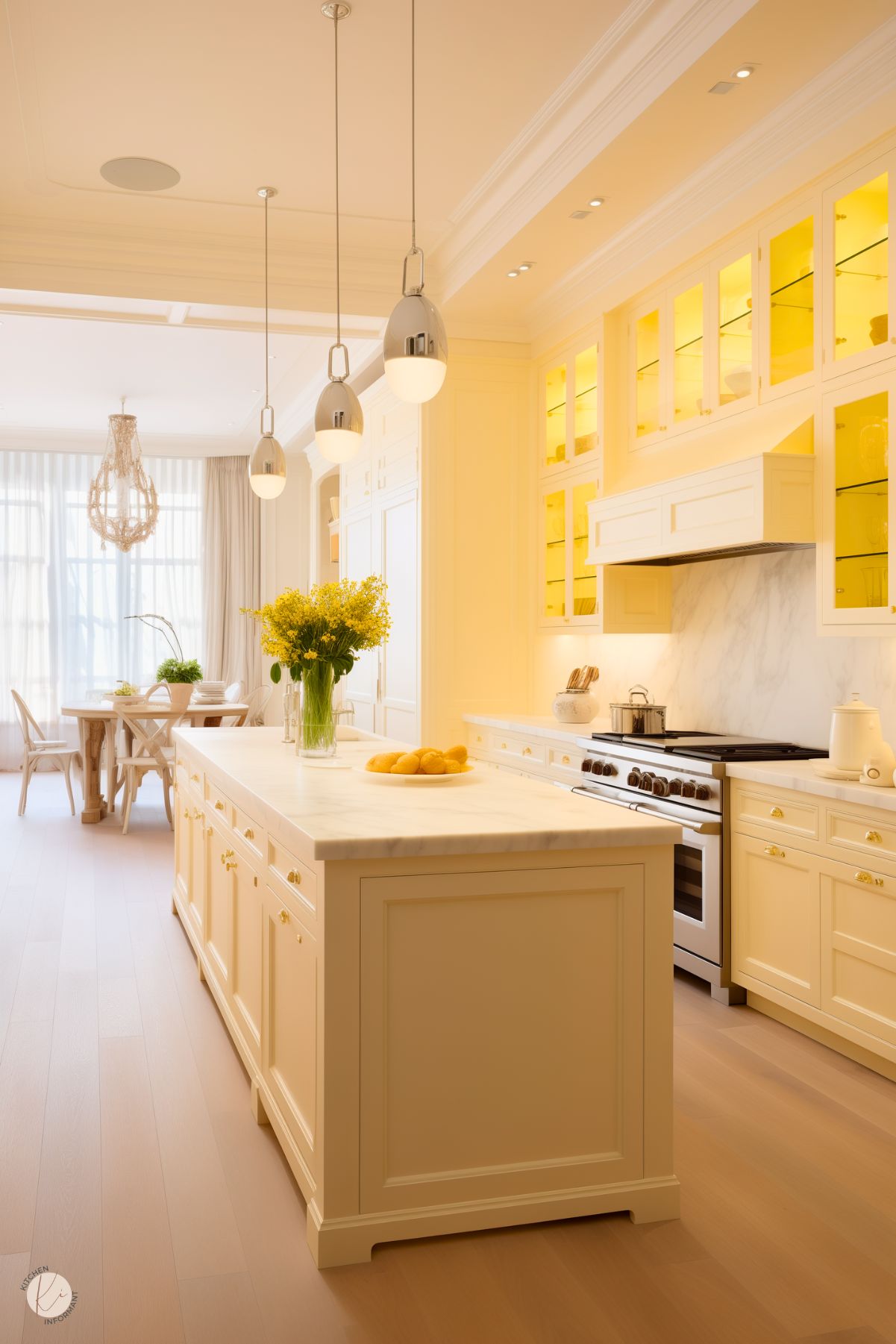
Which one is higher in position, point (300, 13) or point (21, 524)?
point (300, 13)

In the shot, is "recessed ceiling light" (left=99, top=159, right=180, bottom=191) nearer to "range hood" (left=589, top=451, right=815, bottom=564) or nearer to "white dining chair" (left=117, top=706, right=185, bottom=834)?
"range hood" (left=589, top=451, right=815, bottom=564)

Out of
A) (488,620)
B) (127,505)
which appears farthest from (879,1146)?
(127,505)

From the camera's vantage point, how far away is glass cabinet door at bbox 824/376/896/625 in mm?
3379

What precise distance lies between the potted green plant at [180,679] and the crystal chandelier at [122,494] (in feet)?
4.05

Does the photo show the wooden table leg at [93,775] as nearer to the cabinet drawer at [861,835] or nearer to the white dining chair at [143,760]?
the white dining chair at [143,760]

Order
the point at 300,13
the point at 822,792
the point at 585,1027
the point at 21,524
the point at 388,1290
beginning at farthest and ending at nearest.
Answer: the point at 21,524
the point at 300,13
the point at 822,792
the point at 585,1027
the point at 388,1290

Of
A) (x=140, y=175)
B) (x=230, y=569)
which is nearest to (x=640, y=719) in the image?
(x=140, y=175)

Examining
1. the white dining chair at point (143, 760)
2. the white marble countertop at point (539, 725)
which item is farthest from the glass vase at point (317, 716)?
the white dining chair at point (143, 760)

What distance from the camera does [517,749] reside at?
17.8 feet

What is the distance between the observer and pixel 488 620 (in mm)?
5988

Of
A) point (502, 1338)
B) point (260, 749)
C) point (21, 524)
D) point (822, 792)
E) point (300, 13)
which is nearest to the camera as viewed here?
point (502, 1338)

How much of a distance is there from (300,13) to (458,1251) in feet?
11.8

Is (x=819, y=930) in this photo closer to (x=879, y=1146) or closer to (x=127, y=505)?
(x=879, y=1146)

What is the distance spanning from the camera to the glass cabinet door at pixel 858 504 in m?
3.38
